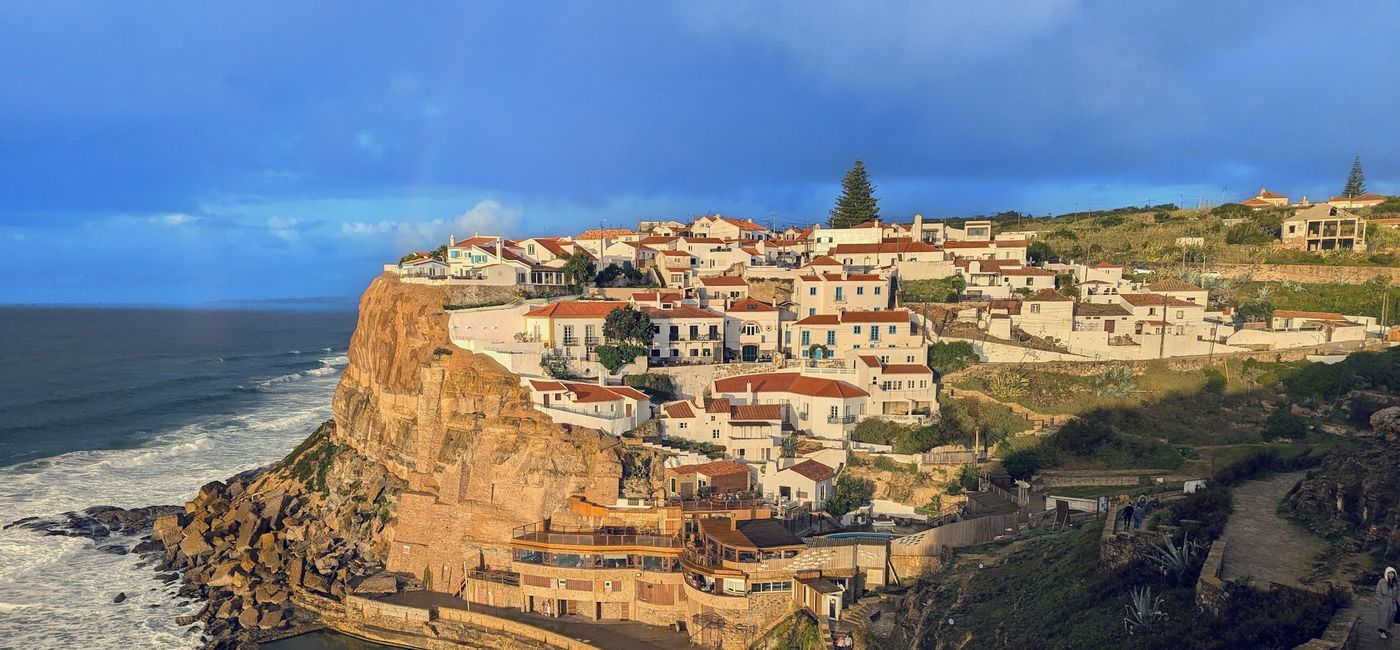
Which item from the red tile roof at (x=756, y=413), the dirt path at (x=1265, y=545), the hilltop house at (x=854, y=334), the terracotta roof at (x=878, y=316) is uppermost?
the terracotta roof at (x=878, y=316)

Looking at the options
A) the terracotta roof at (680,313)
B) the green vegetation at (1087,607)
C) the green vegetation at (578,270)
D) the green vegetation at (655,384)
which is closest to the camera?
the green vegetation at (1087,607)

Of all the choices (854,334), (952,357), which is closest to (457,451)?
(854,334)

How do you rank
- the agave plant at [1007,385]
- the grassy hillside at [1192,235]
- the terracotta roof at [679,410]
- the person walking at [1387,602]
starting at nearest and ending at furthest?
the person walking at [1387,602] < the terracotta roof at [679,410] < the agave plant at [1007,385] < the grassy hillside at [1192,235]

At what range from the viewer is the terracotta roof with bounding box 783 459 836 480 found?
29312 millimetres

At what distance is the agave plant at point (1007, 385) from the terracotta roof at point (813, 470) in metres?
9.54

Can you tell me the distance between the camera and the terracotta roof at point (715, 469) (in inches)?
1153

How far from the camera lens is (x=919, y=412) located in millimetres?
34312

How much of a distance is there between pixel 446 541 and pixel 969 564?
18748mm

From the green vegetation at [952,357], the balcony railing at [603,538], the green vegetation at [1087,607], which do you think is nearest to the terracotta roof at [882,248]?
the green vegetation at [952,357]

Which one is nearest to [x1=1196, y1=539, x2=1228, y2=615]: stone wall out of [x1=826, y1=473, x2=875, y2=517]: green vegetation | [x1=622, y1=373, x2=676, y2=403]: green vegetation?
[x1=826, y1=473, x2=875, y2=517]: green vegetation

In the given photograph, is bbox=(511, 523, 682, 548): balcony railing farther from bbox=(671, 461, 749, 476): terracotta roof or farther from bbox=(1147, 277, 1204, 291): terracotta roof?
bbox=(1147, 277, 1204, 291): terracotta roof

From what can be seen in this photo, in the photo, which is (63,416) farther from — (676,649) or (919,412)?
(919,412)

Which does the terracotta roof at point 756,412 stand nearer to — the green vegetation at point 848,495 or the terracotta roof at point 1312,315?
the green vegetation at point 848,495

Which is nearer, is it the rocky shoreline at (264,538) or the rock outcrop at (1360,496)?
the rock outcrop at (1360,496)
